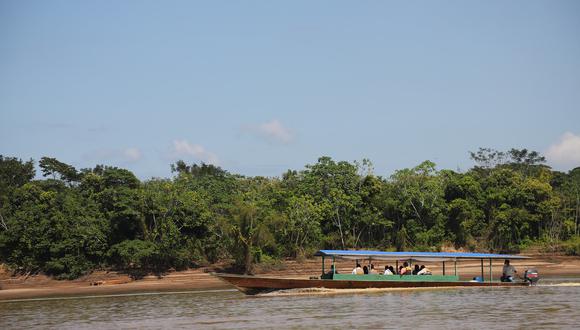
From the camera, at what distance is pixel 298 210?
166 feet

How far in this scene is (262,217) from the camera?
163 feet

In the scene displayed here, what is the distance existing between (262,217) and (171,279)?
762 centimetres

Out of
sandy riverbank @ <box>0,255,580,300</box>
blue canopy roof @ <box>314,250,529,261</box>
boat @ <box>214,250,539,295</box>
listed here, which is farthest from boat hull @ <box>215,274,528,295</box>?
sandy riverbank @ <box>0,255,580,300</box>

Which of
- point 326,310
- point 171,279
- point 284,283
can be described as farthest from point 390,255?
point 171,279

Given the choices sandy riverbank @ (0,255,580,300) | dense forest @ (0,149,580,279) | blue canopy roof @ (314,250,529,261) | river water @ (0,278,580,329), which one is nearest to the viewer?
river water @ (0,278,580,329)

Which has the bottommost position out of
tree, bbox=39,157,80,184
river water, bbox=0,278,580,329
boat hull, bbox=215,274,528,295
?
river water, bbox=0,278,580,329

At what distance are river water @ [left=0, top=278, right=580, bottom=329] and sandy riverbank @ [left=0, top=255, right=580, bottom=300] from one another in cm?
654

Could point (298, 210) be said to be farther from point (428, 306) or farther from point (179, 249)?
point (428, 306)

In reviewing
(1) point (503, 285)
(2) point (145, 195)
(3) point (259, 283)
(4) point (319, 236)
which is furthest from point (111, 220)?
(1) point (503, 285)

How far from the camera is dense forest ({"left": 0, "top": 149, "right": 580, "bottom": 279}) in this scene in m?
47.2

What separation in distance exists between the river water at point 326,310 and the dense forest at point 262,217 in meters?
12.1

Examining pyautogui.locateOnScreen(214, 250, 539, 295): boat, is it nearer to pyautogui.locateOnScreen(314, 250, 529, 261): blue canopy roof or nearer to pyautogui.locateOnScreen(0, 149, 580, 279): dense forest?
pyautogui.locateOnScreen(314, 250, 529, 261): blue canopy roof

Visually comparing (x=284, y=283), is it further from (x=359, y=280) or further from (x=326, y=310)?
(x=326, y=310)

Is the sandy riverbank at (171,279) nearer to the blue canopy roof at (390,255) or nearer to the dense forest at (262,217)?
the dense forest at (262,217)
